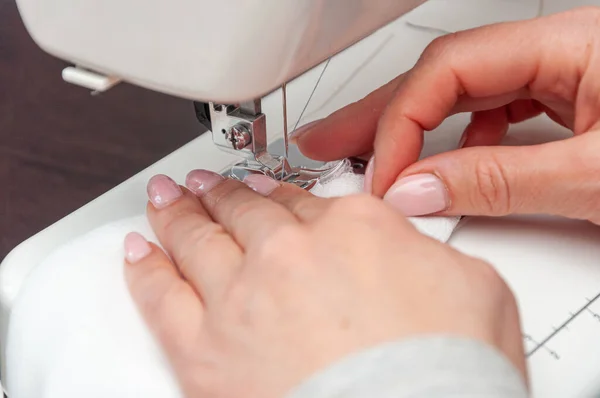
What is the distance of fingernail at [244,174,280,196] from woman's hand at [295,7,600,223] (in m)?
0.08

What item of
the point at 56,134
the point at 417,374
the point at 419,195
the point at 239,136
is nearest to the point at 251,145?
the point at 239,136

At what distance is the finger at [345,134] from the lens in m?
0.56

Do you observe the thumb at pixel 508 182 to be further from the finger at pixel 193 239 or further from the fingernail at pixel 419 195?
the finger at pixel 193 239

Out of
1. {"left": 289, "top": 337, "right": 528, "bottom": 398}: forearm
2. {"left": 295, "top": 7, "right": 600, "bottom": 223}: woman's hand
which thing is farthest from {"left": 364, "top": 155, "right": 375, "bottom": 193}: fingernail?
{"left": 289, "top": 337, "right": 528, "bottom": 398}: forearm

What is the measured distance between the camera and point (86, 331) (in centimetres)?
39

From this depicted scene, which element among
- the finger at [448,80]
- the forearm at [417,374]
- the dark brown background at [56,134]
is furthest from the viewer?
the dark brown background at [56,134]

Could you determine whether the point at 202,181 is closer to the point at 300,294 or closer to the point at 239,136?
the point at 239,136

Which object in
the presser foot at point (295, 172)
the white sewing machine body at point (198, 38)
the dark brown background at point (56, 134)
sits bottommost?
the dark brown background at point (56, 134)

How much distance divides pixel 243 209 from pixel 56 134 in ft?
2.29

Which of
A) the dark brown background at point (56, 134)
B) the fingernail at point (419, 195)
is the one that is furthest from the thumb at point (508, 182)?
the dark brown background at point (56, 134)

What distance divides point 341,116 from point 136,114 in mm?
576

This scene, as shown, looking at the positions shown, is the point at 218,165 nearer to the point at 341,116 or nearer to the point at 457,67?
the point at 341,116

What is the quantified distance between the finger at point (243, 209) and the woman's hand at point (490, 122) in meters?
0.09

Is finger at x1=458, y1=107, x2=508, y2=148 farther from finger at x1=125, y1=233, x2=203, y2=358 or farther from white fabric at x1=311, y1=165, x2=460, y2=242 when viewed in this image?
finger at x1=125, y1=233, x2=203, y2=358
